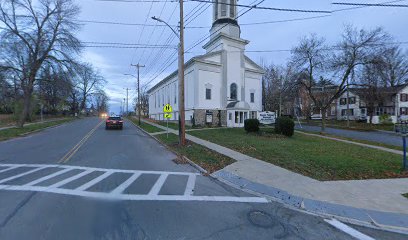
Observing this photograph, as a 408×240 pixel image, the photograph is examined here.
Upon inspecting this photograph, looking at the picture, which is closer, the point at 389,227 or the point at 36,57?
the point at 389,227

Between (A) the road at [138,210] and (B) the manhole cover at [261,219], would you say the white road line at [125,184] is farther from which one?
(B) the manhole cover at [261,219]

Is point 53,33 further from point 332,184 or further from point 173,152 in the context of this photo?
point 332,184

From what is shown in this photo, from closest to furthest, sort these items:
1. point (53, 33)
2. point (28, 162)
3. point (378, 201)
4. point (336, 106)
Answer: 1. point (378, 201)
2. point (28, 162)
3. point (53, 33)
4. point (336, 106)

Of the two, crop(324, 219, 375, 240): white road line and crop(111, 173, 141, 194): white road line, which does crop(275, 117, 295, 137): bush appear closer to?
crop(111, 173, 141, 194): white road line

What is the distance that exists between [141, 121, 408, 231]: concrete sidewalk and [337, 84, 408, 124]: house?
41.6 m

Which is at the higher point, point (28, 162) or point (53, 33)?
point (53, 33)

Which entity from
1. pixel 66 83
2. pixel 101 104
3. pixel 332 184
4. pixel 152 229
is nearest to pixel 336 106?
pixel 66 83

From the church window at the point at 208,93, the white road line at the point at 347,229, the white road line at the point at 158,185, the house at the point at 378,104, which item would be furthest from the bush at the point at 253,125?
the house at the point at 378,104

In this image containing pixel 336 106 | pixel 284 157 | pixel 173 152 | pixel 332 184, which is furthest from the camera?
pixel 336 106

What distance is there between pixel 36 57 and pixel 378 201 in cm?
3428

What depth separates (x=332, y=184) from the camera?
7488 millimetres

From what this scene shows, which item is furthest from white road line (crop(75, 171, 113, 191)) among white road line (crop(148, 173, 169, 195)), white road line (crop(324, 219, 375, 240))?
white road line (crop(324, 219, 375, 240))

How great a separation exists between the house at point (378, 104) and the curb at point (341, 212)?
43.6 meters

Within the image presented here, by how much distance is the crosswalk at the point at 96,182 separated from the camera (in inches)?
250
